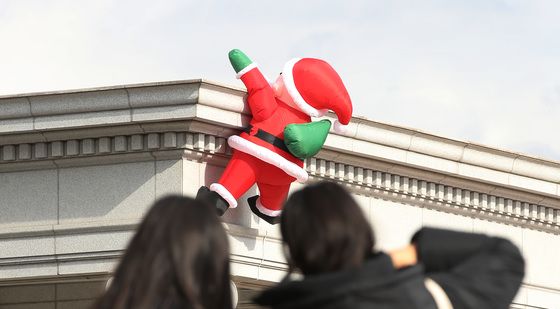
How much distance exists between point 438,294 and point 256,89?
37.3ft

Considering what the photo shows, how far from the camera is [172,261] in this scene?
3.62 metres

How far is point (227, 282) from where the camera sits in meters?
3.73

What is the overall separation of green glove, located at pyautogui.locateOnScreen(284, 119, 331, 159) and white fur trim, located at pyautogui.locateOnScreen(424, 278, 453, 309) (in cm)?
1115

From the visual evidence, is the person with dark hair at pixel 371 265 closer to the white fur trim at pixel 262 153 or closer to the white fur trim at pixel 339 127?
the white fur trim at pixel 262 153

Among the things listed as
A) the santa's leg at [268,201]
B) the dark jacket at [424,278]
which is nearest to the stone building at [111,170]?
the santa's leg at [268,201]

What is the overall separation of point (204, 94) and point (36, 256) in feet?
7.93

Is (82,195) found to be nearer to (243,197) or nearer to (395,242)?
(243,197)

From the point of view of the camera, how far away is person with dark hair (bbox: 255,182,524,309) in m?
3.66

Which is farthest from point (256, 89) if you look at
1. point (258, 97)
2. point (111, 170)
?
point (111, 170)

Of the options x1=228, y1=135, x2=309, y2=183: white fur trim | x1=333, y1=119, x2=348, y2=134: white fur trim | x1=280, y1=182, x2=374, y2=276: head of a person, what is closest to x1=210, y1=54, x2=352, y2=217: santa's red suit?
x1=228, y1=135, x2=309, y2=183: white fur trim

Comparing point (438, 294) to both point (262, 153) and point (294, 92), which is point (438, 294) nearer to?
point (262, 153)

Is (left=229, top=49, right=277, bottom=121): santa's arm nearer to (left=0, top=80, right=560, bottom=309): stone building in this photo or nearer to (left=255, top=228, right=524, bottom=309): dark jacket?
(left=0, top=80, right=560, bottom=309): stone building

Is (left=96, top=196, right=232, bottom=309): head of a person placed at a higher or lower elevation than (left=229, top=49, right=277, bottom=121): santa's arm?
higher

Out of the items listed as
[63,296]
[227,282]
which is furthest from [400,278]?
[63,296]
